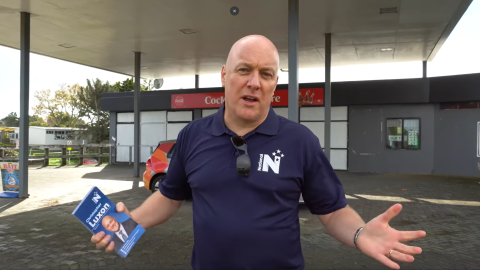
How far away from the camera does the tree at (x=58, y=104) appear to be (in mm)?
49219

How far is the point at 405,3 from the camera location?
8.96m

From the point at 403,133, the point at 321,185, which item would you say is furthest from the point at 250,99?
the point at 403,133

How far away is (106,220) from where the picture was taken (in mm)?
1793

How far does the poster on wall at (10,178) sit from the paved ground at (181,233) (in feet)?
1.38

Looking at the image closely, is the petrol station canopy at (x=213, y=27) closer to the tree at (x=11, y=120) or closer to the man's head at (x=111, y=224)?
the man's head at (x=111, y=224)

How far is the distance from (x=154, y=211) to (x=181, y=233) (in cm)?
464

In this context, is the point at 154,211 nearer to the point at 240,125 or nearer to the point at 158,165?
the point at 240,125

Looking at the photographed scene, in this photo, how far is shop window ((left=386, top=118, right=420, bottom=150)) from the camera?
15703mm

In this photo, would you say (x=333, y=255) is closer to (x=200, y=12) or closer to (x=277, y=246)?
(x=277, y=246)

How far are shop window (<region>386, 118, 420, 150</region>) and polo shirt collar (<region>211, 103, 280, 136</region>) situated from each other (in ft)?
50.7

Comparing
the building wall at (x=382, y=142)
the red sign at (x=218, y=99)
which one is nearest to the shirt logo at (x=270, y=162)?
the red sign at (x=218, y=99)

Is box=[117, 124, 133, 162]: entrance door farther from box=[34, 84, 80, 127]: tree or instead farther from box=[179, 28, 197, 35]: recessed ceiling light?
box=[34, 84, 80, 127]: tree

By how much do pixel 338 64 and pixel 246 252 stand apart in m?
16.6

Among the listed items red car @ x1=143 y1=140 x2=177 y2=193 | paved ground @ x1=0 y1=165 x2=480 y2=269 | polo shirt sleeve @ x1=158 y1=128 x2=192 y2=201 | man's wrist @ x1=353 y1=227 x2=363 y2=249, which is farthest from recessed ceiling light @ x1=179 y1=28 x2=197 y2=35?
man's wrist @ x1=353 y1=227 x2=363 y2=249
